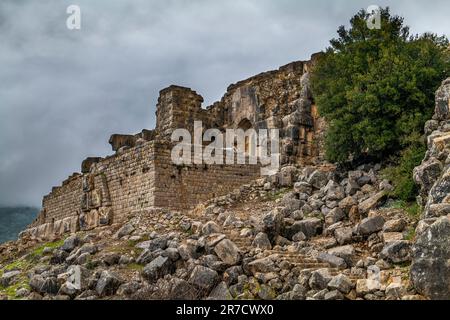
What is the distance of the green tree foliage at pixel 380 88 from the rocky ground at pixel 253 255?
1.01 meters

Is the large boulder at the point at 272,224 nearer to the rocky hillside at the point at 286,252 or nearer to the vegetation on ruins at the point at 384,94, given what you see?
the rocky hillside at the point at 286,252

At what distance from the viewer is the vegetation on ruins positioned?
1475 centimetres

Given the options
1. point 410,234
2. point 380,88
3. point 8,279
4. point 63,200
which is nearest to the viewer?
point 410,234

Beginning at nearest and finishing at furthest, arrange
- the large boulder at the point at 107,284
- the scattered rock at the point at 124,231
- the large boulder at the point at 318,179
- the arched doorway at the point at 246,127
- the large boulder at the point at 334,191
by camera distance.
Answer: the large boulder at the point at 107,284 < the scattered rock at the point at 124,231 < the large boulder at the point at 334,191 < the large boulder at the point at 318,179 < the arched doorway at the point at 246,127

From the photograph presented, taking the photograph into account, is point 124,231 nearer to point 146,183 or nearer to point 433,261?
point 146,183

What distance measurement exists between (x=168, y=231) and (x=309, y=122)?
10.9 m

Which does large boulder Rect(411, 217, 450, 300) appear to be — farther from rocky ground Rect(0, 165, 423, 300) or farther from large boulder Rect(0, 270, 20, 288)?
large boulder Rect(0, 270, 20, 288)

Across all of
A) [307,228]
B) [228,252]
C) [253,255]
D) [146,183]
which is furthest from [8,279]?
[307,228]

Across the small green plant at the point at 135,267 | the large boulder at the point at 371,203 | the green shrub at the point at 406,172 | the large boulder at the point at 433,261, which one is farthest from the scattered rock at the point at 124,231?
the large boulder at the point at 433,261

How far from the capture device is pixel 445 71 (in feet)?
50.9

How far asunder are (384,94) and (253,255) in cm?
671

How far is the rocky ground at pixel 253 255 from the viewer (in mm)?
9541

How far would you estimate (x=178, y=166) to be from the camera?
1750 cm
